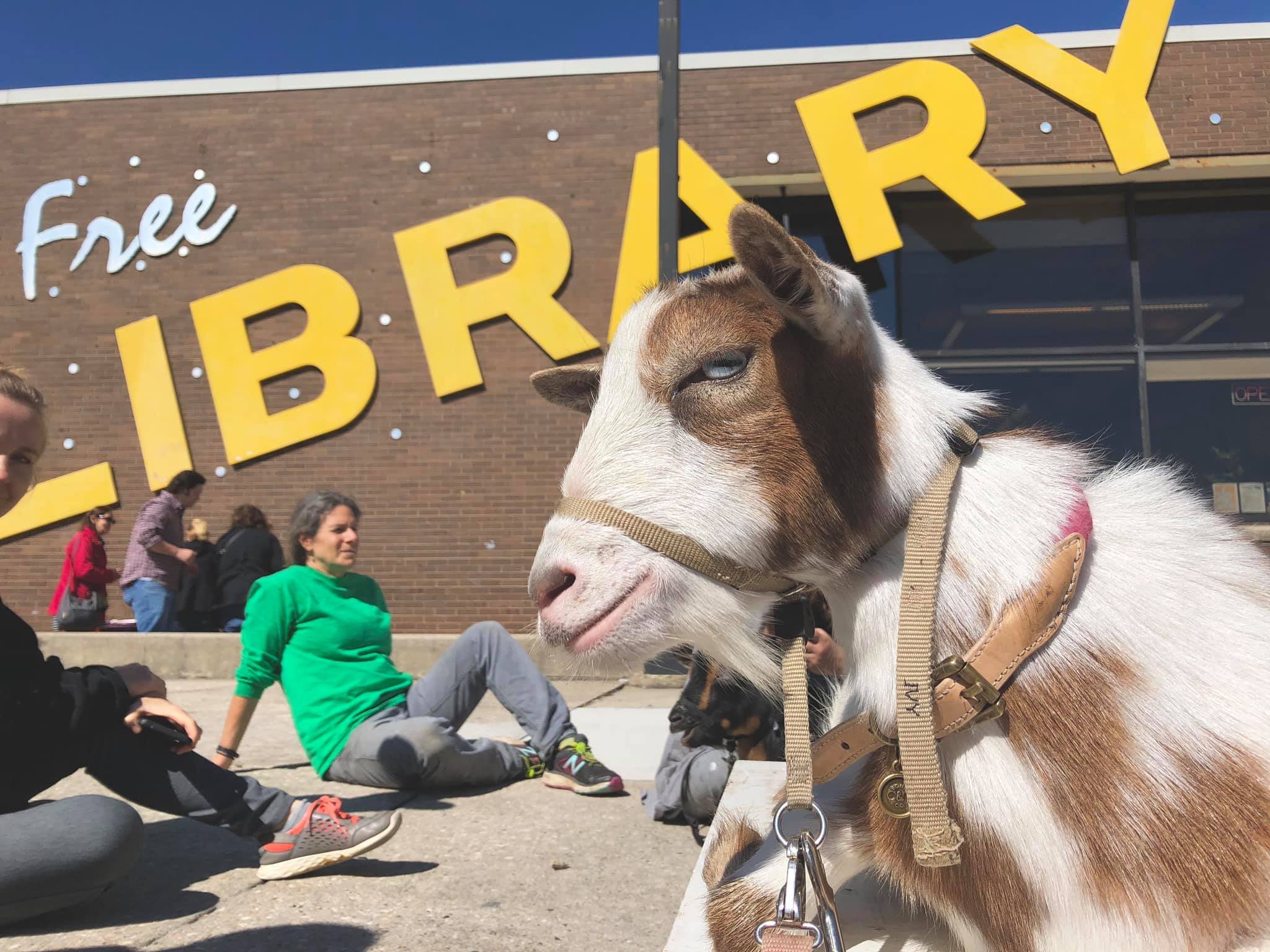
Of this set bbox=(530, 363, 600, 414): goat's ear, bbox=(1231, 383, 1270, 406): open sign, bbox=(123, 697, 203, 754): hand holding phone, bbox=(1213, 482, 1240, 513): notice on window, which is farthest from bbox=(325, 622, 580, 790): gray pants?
bbox=(1231, 383, 1270, 406): open sign

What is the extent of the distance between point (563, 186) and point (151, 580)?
5.86 metres

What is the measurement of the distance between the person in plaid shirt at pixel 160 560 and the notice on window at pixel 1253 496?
34.0ft

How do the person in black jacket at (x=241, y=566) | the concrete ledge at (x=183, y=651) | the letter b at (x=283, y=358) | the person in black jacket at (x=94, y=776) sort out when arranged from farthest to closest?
the letter b at (x=283, y=358)
the person in black jacket at (x=241, y=566)
the concrete ledge at (x=183, y=651)
the person in black jacket at (x=94, y=776)

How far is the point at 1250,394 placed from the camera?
Result: 888cm

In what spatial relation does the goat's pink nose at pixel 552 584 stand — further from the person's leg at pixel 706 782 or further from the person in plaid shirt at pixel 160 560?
the person in plaid shirt at pixel 160 560

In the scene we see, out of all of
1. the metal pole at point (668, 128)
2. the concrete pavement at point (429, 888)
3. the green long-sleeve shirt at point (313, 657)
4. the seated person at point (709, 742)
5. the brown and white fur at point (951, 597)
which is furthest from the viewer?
the metal pole at point (668, 128)

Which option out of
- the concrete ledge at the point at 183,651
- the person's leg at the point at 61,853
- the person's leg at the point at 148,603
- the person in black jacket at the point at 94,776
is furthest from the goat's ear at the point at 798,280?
the person's leg at the point at 148,603

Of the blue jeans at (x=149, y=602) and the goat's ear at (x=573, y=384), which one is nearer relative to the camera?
the goat's ear at (x=573, y=384)

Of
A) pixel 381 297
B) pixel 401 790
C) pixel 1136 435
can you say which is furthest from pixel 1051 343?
pixel 401 790

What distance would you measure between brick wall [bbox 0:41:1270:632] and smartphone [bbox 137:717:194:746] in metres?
6.63

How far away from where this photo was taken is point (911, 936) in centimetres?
142

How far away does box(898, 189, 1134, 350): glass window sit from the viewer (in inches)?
362

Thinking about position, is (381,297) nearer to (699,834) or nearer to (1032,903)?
(699,834)

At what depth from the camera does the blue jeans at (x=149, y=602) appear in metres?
8.80
